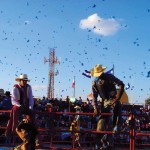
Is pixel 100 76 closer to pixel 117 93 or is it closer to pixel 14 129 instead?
pixel 117 93

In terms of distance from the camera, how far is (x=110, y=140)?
353 inches

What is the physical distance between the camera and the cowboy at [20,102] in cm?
874

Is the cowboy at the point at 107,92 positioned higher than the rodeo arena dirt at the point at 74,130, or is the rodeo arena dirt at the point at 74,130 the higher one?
the cowboy at the point at 107,92

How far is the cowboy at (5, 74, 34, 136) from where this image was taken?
8.74 meters

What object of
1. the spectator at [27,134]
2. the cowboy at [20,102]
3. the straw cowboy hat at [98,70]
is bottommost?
the spectator at [27,134]

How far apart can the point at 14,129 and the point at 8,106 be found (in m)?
4.51

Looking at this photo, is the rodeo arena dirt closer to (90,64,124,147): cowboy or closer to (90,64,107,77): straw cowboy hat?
(90,64,124,147): cowboy

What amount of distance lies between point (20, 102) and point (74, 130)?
1.36 meters

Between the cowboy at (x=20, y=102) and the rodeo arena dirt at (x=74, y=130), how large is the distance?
0.23 m

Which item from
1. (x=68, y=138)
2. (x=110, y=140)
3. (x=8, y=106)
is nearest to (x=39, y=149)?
(x=110, y=140)

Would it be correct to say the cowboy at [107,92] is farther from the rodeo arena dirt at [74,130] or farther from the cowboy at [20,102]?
the cowboy at [20,102]

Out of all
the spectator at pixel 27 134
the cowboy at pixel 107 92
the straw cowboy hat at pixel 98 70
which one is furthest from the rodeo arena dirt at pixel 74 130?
the straw cowboy hat at pixel 98 70

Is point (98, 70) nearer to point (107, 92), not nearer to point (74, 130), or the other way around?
point (107, 92)

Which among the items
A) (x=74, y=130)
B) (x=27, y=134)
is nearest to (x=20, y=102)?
(x=27, y=134)
